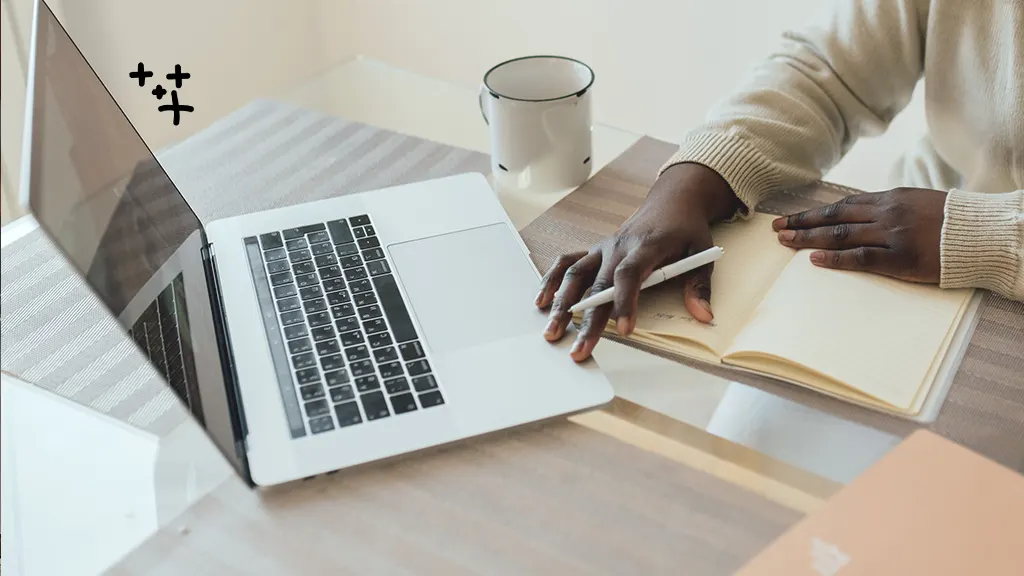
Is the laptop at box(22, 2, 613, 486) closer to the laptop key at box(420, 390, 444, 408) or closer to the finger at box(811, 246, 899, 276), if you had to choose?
the laptop key at box(420, 390, 444, 408)

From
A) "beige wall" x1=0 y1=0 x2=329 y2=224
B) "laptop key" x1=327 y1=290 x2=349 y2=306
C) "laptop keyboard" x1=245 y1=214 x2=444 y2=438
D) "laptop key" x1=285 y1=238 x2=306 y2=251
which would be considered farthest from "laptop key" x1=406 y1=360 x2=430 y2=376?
"beige wall" x1=0 y1=0 x2=329 y2=224

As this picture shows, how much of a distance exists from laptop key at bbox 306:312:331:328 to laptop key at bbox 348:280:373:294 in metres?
0.04

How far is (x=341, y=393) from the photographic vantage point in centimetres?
62

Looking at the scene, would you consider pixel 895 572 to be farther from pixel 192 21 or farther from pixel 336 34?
pixel 336 34

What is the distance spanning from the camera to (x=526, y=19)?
1.90 metres

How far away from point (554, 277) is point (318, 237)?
218mm

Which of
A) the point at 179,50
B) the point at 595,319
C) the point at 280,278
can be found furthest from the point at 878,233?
the point at 179,50

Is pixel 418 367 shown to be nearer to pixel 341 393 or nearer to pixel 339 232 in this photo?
pixel 341 393

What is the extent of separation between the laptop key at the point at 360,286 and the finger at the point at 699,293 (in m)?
0.25

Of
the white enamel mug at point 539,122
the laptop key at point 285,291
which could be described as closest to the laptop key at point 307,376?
the laptop key at point 285,291

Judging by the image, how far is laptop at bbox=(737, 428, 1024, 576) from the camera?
1.60 feet

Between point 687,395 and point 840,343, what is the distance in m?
0.11

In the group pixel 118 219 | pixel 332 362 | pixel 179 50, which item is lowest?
pixel 179 50

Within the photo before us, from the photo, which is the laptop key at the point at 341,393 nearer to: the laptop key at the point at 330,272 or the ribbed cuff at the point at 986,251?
the laptop key at the point at 330,272
